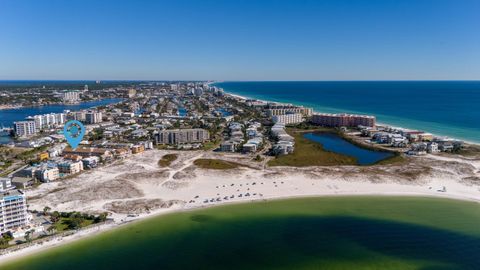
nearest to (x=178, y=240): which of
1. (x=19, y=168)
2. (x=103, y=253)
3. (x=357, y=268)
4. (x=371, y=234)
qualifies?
(x=103, y=253)

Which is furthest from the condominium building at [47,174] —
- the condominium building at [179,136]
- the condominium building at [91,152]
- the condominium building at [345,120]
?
the condominium building at [345,120]

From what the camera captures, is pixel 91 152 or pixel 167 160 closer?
pixel 167 160

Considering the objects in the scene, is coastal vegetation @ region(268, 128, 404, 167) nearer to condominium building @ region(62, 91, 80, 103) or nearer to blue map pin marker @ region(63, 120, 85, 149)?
blue map pin marker @ region(63, 120, 85, 149)

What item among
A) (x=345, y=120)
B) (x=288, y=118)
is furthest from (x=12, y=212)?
(x=345, y=120)

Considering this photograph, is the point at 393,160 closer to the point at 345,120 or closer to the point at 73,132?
the point at 345,120

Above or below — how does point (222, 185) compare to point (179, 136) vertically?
below

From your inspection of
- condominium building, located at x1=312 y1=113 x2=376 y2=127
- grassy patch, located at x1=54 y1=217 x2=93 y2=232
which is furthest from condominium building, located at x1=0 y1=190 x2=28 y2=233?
condominium building, located at x1=312 y1=113 x2=376 y2=127

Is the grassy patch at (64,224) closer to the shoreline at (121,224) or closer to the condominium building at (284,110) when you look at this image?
the shoreline at (121,224)
